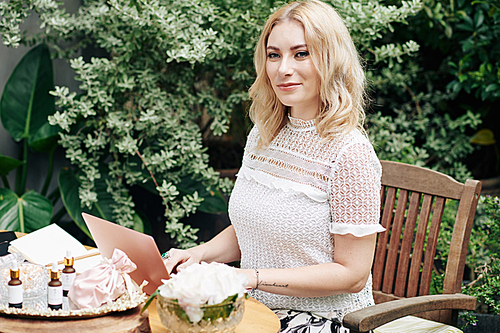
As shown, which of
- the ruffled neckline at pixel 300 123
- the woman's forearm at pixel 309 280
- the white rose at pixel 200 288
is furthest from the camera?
the ruffled neckline at pixel 300 123

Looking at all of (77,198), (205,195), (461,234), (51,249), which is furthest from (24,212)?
(461,234)

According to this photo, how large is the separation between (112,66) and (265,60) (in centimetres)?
113

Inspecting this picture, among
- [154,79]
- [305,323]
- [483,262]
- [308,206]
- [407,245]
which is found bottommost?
[483,262]

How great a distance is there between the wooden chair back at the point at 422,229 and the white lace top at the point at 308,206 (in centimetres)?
26

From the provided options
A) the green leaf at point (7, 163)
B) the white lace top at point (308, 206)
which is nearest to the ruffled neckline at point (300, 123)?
the white lace top at point (308, 206)

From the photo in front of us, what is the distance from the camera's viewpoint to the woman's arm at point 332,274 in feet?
4.58

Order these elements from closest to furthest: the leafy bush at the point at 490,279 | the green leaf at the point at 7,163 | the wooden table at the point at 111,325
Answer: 1. the wooden table at the point at 111,325
2. the leafy bush at the point at 490,279
3. the green leaf at the point at 7,163

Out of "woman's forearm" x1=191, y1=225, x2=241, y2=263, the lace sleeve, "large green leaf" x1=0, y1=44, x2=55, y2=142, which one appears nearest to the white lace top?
the lace sleeve

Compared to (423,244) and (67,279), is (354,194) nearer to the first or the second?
(423,244)

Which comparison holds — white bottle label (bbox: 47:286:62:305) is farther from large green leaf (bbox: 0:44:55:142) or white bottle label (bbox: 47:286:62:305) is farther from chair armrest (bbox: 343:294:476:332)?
large green leaf (bbox: 0:44:55:142)

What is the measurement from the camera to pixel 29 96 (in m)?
2.84

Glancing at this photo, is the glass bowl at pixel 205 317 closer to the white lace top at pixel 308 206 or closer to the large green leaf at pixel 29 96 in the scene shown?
the white lace top at pixel 308 206

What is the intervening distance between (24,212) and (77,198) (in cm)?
27

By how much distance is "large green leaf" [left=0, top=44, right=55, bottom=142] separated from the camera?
2.79m
